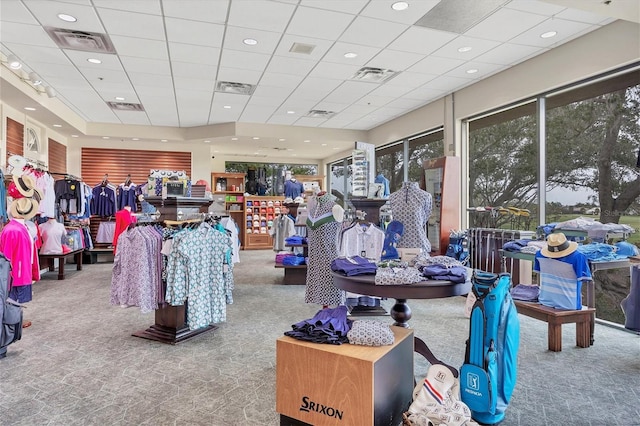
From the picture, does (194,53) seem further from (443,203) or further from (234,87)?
(443,203)

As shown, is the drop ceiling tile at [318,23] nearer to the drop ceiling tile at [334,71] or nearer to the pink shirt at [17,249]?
the drop ceiling tile at [334,71]

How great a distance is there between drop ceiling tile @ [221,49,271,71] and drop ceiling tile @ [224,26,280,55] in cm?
15

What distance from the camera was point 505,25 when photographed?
4781 millimetres

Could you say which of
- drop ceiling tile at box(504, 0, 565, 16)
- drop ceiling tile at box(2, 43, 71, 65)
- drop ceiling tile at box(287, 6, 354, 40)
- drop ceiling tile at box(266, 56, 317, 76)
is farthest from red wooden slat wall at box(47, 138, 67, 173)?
drop ceiling tile at box(504, 0, 565, 16)

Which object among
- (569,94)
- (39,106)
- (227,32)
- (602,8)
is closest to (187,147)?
(39,106)

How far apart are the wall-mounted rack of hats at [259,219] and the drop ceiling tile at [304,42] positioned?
25.1ft

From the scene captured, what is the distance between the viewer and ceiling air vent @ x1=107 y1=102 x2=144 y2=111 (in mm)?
8475

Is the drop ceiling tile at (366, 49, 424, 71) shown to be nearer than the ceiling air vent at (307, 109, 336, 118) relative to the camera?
Yes

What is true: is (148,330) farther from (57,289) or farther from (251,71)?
(251,71)

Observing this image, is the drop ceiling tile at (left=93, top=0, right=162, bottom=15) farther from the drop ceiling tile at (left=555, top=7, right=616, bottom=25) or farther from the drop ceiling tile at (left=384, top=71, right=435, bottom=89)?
the drop ceiling tile at (left=555, top=7, right=616, bottom=25)

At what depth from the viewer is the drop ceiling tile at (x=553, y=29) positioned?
4.73 meters

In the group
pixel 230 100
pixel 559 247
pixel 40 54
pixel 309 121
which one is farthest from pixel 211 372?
pixel 309 121

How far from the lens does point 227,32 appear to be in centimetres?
495

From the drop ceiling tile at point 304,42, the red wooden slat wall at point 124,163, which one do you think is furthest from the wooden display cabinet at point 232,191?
the drop ceiling tile at point 304,42
